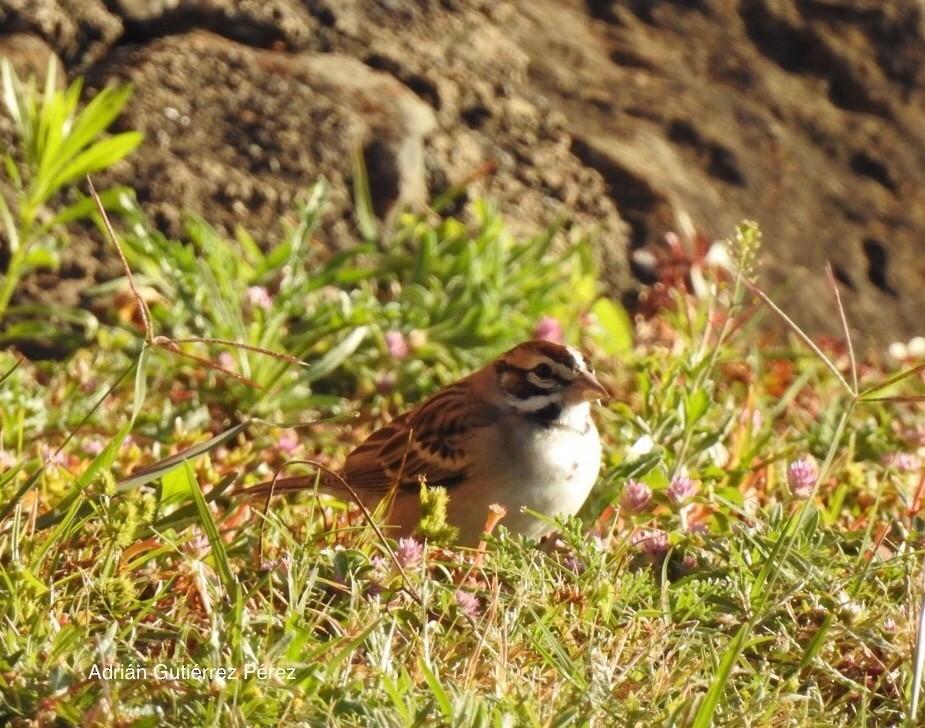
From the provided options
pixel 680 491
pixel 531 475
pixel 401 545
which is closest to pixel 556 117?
pixel 531 475

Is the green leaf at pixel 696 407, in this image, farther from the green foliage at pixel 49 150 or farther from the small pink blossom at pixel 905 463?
the green foliage at pixel 49 150

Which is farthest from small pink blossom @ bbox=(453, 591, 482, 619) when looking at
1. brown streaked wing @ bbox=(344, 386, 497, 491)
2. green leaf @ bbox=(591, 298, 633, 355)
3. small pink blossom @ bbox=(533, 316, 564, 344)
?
green leaf @ bbox=(591, 298, 633, 355)

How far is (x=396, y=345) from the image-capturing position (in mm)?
5625

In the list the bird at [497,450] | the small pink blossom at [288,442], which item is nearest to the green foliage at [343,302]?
the small pink blossom at [288,442]

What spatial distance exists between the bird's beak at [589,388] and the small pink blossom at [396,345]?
122 centimetres

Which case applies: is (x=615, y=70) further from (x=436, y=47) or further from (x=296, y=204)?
(x=296, y=204)

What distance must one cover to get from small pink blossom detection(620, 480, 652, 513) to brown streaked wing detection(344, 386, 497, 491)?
559 millimetres

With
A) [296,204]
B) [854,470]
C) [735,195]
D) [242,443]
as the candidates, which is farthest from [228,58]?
[854,470]

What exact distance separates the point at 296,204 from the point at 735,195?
2.60 metres

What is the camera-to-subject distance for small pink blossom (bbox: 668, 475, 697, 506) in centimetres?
415

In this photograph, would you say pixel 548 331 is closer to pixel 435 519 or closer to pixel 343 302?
pixel 343 302

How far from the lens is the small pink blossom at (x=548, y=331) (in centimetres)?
582

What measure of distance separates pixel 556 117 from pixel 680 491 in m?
3.59

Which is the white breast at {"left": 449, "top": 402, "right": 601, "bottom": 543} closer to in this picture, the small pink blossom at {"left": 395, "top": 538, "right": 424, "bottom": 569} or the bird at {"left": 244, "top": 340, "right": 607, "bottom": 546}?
the bird at {"left": 244, "top": 340, "right": 607, "bottom": 546}
